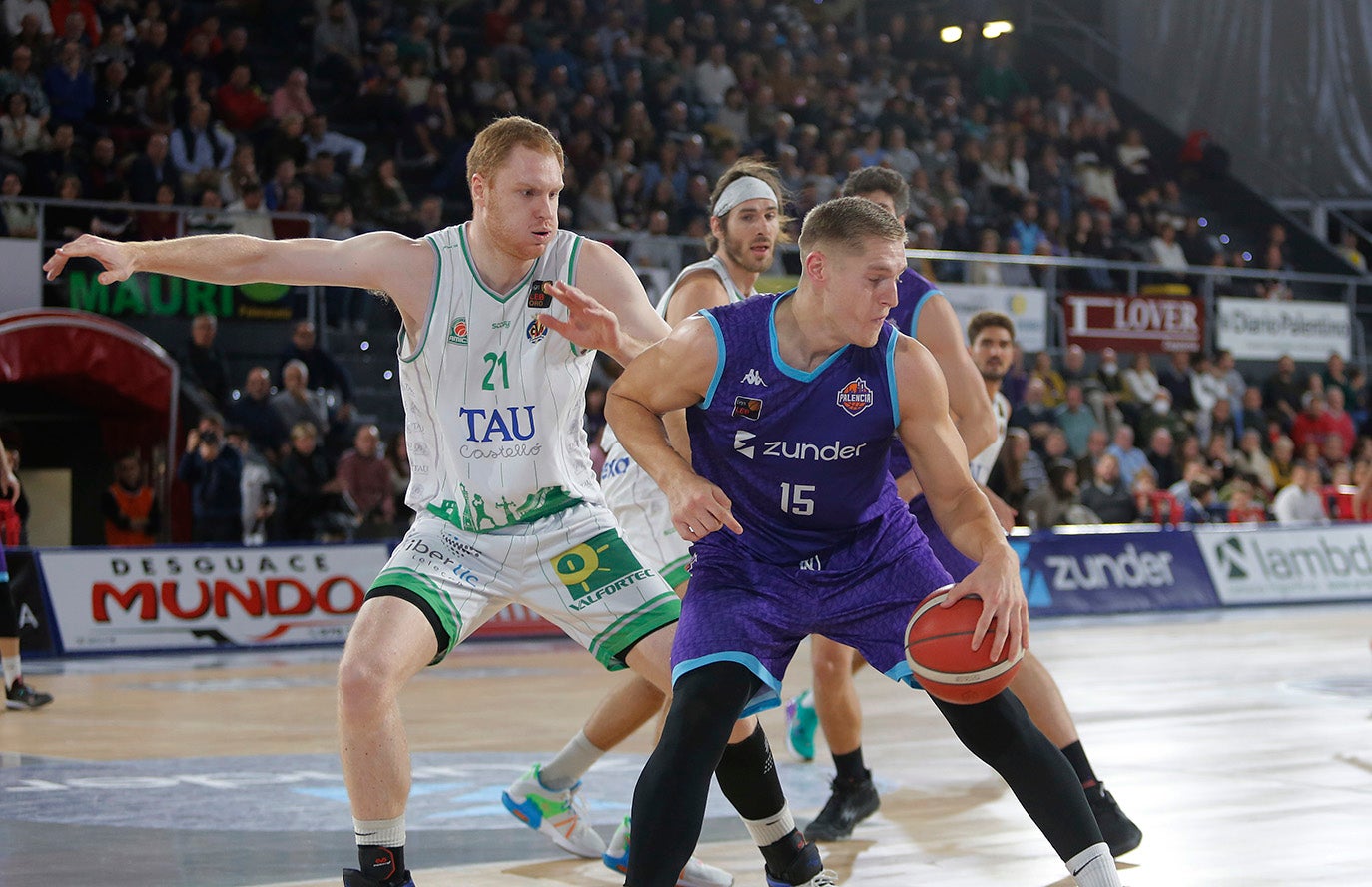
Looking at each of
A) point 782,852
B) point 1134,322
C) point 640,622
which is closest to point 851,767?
point 782,852

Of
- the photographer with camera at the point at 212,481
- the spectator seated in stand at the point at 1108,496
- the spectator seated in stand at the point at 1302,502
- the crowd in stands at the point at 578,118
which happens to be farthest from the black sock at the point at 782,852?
the spectator seated in stand at the point at 1302,502

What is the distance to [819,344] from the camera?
4.43m

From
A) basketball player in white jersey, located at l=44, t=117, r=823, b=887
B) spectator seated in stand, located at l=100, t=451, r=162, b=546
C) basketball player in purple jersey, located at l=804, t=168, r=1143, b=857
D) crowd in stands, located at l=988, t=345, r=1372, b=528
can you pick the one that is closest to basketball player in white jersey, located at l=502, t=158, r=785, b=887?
basketball player in purple jersey, located at l=804, t=168, r=1143, b=857

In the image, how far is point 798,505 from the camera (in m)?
4.44

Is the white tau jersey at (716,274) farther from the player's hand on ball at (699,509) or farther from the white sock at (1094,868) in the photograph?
the white sock at (1094,868)

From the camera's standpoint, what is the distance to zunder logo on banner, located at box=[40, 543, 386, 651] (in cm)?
1266

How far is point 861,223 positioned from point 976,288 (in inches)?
555

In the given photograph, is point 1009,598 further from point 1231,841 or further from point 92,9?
point 92,9

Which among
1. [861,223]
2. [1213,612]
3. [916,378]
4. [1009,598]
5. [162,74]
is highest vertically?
[162,74]

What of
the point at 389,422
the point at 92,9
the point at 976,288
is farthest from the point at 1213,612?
the point at 92,9

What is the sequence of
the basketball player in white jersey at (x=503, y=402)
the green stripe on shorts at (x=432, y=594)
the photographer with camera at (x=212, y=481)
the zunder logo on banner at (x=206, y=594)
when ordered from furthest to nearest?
the photographer with camera at (x=212, y=481) → the zunder logo on banner at (x=206, y=594) → the basketball player in white jersey at (x=503, y=402) → the green stripe on shorts at (x=432, y=594)

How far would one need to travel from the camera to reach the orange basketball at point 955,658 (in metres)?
4.03

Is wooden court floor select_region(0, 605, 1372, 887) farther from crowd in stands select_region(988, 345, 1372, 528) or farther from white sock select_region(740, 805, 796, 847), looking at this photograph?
crowd in stands select_region(988, 345, 1372, 528)

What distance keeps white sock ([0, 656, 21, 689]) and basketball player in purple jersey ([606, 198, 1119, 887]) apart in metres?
6.46
